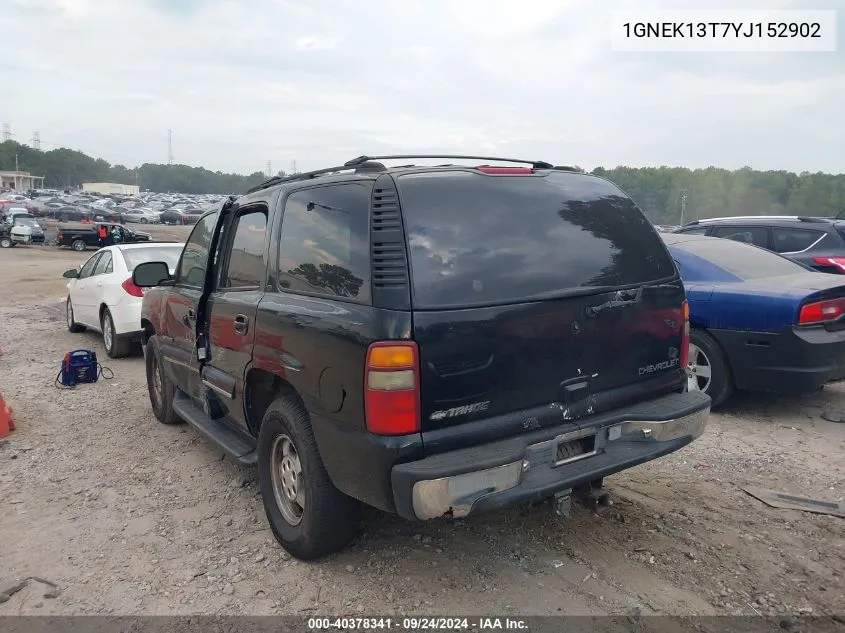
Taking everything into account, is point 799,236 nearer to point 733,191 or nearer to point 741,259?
point 741,259

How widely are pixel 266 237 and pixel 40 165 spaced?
6199 inches

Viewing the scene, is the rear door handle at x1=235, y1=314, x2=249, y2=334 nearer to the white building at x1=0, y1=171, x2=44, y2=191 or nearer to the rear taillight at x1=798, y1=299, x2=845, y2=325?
the rear taillight at x1=798, y1=299, x2=845, y2=325

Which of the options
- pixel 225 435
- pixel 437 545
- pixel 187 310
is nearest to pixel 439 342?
pixel 437 545

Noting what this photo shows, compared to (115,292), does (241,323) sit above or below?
above

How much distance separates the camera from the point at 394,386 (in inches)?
105

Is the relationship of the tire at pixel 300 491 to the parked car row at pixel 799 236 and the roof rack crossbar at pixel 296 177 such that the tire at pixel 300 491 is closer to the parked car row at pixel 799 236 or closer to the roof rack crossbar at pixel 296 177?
the roof rack crossbar at pixel 296 177

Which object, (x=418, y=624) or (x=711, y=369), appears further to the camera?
(x=711, y=369)

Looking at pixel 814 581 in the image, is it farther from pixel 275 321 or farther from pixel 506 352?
pixel 275 321

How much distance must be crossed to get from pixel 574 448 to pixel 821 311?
11.1 feet

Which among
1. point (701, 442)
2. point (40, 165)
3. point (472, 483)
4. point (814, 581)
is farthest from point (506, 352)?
point (40, 165)

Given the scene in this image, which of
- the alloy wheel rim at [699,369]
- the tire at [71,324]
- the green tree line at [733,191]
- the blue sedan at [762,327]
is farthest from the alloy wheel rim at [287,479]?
the green tree line at [733,191]

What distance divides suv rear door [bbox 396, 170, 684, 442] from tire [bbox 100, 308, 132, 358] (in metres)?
6.75

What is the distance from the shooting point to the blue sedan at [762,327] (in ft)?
17.0

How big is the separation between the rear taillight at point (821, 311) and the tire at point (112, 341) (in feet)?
25.2
